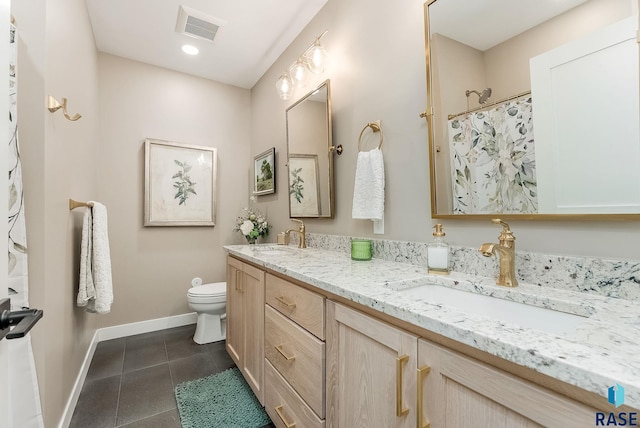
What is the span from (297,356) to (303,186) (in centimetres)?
124

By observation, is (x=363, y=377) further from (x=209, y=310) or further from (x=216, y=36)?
(x=216, y=36)

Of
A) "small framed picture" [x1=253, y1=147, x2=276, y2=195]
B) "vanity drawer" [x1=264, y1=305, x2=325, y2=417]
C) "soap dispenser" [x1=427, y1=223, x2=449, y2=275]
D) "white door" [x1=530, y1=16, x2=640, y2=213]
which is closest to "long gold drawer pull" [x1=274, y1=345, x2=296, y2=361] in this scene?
"vanity drawer" [x1=264, y1=305, x2=325, y2=417]

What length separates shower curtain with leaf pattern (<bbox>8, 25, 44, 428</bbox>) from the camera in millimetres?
743

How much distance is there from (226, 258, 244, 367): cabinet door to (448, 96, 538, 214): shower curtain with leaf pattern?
4.39 ft

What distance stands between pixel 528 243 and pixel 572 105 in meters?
0.44

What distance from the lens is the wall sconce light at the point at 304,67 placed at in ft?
5.99

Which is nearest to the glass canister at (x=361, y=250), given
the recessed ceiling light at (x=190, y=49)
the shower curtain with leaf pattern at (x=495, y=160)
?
the shower curtain with leaf pattern at (x=495, y=160)

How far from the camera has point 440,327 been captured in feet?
1.87

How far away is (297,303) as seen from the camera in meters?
1.10

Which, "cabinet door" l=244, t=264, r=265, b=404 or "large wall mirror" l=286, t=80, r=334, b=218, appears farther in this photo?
"large wall mirror" l=286, t=80, r=334, b=218

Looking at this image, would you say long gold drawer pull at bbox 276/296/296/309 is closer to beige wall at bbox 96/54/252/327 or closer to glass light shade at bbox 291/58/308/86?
glass light shade at bbox 291/58/308/86

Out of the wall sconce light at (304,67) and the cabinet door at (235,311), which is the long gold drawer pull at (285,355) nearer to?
the cabinet door at (235,311)

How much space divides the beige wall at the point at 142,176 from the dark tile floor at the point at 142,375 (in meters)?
0.33

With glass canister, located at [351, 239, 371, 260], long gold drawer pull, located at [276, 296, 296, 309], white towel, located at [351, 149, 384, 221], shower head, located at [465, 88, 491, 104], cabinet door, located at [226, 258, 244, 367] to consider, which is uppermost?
shower head, located at [465, 88, 491, 104]
